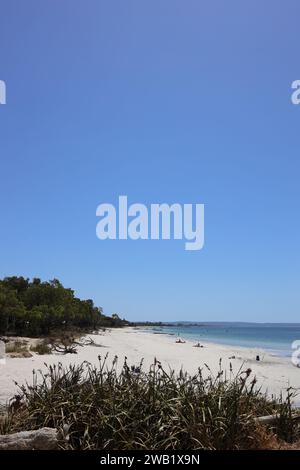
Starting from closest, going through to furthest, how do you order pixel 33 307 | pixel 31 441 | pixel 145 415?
1. pixel 31 441
2. pixel 145 415
3. pixel 33 307

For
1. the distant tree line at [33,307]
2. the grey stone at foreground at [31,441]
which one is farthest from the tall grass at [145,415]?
the distant tree line at [33,307]

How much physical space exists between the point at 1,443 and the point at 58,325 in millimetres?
47775

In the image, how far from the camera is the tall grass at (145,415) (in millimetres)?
6531

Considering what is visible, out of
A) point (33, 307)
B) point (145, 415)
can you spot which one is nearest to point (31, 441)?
point (145, 415)

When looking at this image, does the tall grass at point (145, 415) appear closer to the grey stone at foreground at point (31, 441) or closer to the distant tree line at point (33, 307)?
the grey stone at foreground at point (31, 441)

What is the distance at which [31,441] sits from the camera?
6.20 m

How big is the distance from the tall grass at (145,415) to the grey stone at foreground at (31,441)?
19 cm

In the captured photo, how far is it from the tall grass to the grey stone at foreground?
191 mm

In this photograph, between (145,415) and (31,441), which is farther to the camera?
(145,415)

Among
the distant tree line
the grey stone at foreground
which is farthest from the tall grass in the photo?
the distant tree line

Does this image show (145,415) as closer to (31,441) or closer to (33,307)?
(31,441)

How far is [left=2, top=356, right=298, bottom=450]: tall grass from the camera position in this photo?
21.4ft

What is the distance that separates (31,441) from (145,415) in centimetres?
156

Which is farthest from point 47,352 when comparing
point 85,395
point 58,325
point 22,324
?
point 58,325
